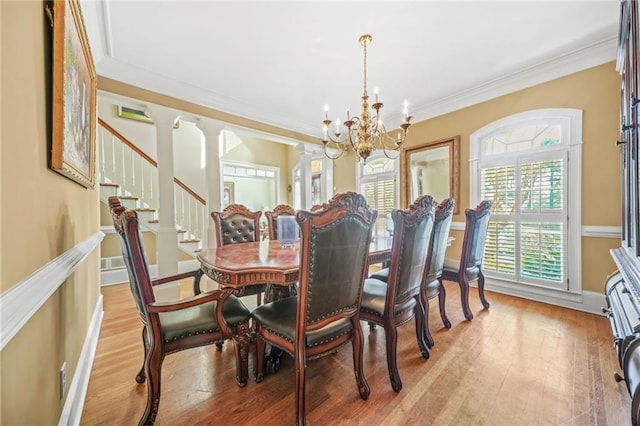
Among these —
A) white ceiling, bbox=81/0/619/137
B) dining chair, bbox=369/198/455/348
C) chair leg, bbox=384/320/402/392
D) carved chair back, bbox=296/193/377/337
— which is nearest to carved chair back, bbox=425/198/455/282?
dining chair, bbox=369/198/455/348


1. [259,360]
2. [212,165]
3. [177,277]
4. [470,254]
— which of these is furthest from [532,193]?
[212,165]

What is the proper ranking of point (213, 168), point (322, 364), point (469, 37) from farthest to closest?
1. point (213, 168)
2. point (469, 37)
3. point (322, 364)

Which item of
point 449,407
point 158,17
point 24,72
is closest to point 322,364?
point 449,407

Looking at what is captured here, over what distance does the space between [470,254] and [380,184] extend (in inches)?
103

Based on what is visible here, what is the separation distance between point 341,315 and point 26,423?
4.01ft

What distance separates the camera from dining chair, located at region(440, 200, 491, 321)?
256 centimetres

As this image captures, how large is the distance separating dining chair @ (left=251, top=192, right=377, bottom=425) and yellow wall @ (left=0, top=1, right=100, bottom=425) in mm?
901

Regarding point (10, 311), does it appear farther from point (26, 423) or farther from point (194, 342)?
point (194, 342)

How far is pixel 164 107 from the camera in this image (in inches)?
128

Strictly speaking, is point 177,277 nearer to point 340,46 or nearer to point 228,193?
point 340,46

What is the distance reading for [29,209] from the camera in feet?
2.84

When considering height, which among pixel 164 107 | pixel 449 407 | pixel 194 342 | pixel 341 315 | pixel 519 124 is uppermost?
pixel 164 107

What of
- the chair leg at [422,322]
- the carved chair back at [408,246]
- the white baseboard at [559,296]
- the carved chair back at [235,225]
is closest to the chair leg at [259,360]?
the carved chair back at [408,246]

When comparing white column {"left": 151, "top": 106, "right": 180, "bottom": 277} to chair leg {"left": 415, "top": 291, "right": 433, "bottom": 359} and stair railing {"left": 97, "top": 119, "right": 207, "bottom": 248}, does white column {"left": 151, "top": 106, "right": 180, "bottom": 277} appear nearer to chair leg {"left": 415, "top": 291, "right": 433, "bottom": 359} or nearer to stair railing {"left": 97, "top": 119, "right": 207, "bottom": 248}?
stair railing {"left": 97, "top": 119, "right": 207, "bottom": 248}
